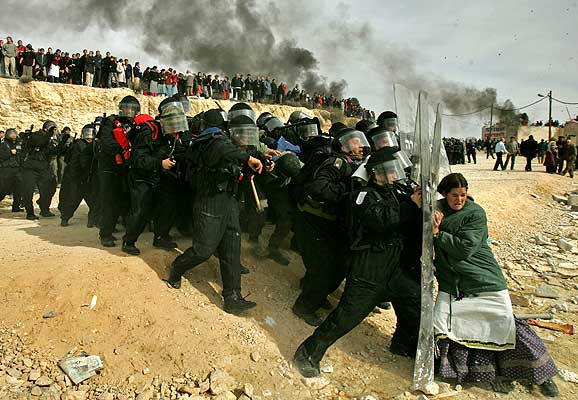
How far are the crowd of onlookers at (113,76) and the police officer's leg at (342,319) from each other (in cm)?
1237

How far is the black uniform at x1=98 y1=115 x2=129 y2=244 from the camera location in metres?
5.80

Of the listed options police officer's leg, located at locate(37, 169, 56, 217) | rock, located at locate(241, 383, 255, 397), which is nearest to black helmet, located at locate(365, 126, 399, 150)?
rock, located at locate(241, 383, 255, 397)

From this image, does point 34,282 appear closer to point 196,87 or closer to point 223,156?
point 223,156

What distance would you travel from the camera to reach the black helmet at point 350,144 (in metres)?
4.68

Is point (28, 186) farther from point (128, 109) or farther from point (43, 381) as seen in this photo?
point (43, 381)

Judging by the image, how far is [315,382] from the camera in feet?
12.3

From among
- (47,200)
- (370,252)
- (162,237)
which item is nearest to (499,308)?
(370,252)

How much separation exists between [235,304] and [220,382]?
950 millimetres

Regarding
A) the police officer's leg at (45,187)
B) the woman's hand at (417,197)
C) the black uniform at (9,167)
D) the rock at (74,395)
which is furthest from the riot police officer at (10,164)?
the woman's hand at (417,197)

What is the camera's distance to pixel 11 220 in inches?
353

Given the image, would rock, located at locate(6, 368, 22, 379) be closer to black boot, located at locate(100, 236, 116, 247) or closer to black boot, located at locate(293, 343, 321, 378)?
black boot, located at locate(100, 236, 116, 247)

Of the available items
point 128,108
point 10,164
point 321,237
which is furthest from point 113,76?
point 321,237

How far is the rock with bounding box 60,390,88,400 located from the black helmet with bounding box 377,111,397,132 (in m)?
5.01

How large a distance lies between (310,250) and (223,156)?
128cm
